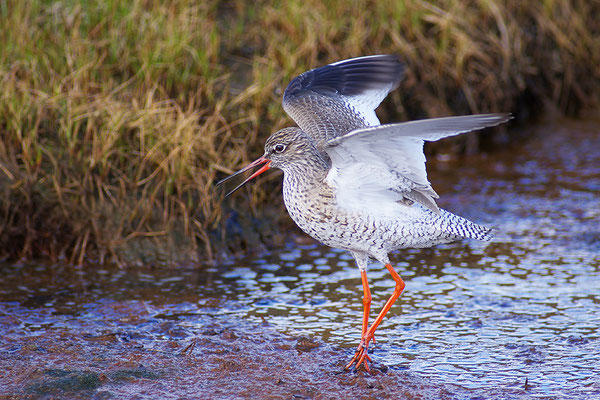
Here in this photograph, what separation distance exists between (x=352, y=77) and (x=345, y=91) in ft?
0.33

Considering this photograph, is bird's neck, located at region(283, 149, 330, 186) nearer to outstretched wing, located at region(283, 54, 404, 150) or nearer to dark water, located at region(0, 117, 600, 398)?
outstretched wing, located at region(283, 54, 404, 150)

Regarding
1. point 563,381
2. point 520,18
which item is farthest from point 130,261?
point 520,18

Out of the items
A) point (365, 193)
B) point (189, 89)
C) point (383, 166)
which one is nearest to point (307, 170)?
point (365, 193)

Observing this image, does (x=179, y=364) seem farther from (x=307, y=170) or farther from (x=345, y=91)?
(x=345, y=91)

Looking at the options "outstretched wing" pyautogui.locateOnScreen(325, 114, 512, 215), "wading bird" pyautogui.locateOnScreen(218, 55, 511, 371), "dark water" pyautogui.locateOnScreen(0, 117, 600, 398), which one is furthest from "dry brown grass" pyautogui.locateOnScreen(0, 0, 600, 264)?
"outstretched wing" pyautogui.locateOnScreen(325, 114, 512, 215)

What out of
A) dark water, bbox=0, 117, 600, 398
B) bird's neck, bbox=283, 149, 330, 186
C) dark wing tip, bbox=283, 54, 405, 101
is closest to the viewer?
dark water, bbox=0, 117, 600, 398

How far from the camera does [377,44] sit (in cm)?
775

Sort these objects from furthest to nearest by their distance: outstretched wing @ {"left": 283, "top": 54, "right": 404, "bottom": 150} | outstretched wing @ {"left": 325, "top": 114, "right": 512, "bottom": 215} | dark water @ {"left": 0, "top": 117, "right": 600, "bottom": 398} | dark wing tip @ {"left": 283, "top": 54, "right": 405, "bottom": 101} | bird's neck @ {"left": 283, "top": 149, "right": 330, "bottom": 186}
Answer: dark wing tip @ {"left": 283, "top": 54, "right": 405, "bottom": 101} → outstretched wing @ {"left": 283, "top": 54, "right": 404, "bottom": 150} → bird's neck @ {"left": 283, "top": 149, "right": 330, "bottom": 186} → dark water @ {"left": 0, "top": 117, "right": 600, "bottom": 398} → outstretched wing @ {"left": 325, "top": 114, "right": 512, "bottom": 215}

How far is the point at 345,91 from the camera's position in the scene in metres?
5.58

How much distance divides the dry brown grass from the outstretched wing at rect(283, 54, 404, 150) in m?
0.86

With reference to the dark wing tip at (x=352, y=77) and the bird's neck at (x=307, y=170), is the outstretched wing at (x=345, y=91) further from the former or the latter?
the bird's neck at (x=307, y=170)

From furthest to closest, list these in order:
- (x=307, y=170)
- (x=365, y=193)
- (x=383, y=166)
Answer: (x=307, y=170) → (x=365, y=193) → (x=383, y=166)

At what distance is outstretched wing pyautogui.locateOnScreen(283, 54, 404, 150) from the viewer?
526 centimetres

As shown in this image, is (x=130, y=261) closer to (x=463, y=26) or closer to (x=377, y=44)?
(x=377, y=44)
